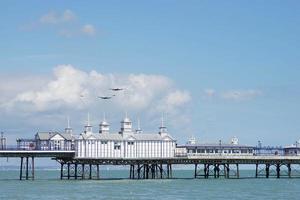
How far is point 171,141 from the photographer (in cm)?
10631

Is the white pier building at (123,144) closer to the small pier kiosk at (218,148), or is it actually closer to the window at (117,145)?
the window at (117,145)

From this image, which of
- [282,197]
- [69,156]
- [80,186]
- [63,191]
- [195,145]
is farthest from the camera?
[195,145]

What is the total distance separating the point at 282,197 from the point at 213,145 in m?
54.5

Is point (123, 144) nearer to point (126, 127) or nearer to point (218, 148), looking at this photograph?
point (126, 127)

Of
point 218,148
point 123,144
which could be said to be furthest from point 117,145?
point 218,148

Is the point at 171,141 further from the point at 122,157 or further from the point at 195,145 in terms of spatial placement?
the point at 195,145

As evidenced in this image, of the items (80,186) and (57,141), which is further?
(57,141)

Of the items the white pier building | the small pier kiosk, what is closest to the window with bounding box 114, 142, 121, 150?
the white pier building

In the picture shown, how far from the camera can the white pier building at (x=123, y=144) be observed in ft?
335

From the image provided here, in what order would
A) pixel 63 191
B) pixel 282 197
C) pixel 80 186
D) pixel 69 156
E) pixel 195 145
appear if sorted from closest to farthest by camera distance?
pixel 282 197 → pixel 63 191 → pixel 80 186 → pixel 69 156 → pixel 195 145

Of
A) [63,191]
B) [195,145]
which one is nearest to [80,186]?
[63,191]

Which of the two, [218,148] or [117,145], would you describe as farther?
[218,148]

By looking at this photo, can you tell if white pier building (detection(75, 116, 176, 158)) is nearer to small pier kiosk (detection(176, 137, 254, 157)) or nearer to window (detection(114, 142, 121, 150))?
window (detection(114, 142, 121, 150))

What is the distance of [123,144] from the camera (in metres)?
104
